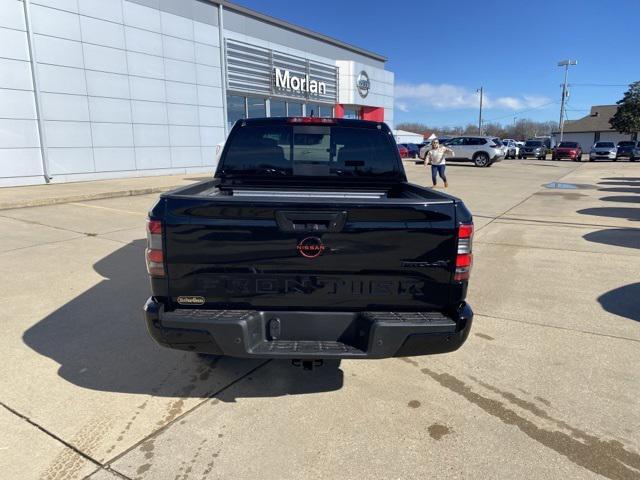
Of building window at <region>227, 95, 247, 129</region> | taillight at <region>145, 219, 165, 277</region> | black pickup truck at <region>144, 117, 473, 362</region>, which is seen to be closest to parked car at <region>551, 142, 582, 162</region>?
building window at <region>227, 95, 247, 129</region>

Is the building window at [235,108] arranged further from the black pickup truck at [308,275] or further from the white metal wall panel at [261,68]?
the black pickup truck at [308,275]

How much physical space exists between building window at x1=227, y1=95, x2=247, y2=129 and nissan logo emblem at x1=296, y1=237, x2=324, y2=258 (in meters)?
21.5

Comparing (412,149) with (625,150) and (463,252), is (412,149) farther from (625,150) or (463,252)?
(463,252)

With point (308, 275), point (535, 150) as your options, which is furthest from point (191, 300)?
point (535, 150)

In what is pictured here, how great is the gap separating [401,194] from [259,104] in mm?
22228

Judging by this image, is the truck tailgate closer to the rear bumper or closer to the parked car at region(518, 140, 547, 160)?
the rear bumper

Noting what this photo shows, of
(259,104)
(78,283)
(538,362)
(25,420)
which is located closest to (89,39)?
(259,104)

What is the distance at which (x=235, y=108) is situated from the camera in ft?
75.9

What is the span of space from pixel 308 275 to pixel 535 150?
4541 centimetres

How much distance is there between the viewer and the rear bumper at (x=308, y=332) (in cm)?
253

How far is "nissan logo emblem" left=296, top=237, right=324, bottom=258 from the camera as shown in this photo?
2.52 metres

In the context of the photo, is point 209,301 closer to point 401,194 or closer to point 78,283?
point 401,194

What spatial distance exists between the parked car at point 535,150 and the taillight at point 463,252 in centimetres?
4485

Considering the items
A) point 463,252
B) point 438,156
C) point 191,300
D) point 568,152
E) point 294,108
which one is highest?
point 294,108
